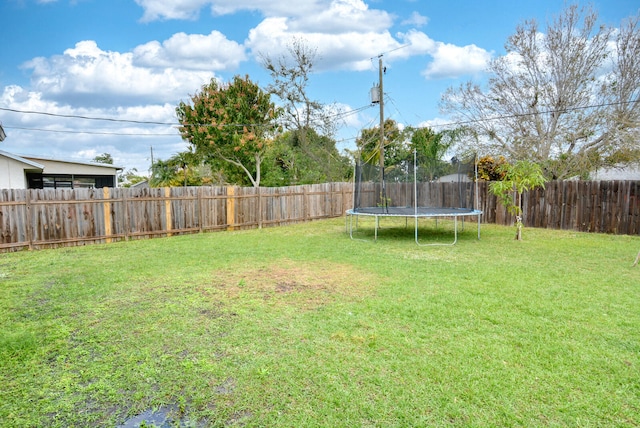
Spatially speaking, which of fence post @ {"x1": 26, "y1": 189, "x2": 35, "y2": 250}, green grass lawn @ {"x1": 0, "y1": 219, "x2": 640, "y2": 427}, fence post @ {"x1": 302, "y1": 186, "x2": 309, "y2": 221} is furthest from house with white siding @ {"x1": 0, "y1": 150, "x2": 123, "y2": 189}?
green grass lawn @ {"x1": 0, "y1": 219, "x2": 640, "y2": 427}

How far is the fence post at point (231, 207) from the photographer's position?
34.5 feet

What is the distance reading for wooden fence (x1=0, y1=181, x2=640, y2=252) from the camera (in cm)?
755

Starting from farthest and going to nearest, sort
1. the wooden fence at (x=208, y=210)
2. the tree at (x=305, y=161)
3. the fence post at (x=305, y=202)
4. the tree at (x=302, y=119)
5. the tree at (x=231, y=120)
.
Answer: the tree at (x=305, y=161) < the tree at (x=231, y=120) < the tree at (x=302, y=119) < the fence post at (x=305, y=202) < the wooden fence at (x=208, y=210)

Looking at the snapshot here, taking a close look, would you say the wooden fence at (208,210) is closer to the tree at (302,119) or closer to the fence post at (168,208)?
the fence post at (168,208)

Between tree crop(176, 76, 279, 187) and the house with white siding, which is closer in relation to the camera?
the house with white siding

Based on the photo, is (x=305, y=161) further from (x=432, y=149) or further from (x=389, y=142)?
(x=432, y=149)

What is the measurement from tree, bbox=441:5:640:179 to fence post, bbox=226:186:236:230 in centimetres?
924

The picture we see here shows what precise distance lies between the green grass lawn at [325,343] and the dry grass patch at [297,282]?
0.12 ft

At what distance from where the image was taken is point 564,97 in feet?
39.9

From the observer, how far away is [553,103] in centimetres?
1245

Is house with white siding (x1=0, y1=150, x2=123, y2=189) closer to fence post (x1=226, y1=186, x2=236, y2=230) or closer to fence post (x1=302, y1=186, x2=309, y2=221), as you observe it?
fence post (x1=226, y1=186, x2=236, y2=230)

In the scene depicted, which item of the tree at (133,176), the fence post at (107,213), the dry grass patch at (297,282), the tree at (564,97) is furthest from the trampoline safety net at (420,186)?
the tree at (133,176)

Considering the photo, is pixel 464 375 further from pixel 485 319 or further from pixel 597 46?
pixel 597 46

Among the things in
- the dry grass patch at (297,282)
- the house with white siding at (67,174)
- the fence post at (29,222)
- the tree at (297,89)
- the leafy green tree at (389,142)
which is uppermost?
the tree at (297,89)
